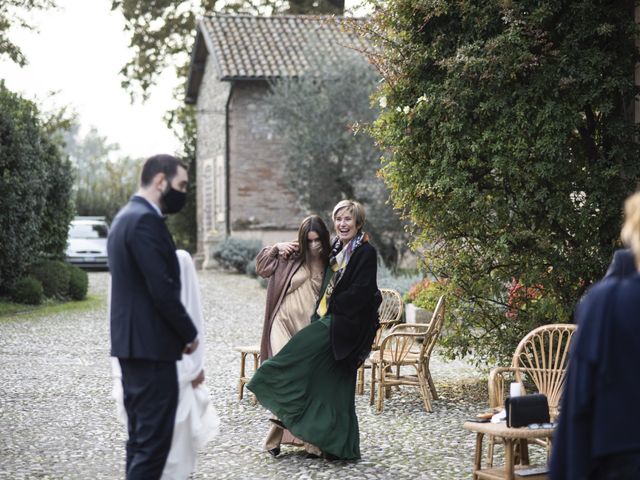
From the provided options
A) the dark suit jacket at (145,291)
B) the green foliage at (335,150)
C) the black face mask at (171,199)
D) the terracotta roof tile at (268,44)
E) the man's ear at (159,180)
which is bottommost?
the dark suit jacket at (145,291)

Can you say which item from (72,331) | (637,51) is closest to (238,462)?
(637,51)

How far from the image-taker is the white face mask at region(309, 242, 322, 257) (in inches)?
293

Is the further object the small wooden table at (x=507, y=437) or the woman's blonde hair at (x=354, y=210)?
the woman's blonde hair at (x=354, y=210)

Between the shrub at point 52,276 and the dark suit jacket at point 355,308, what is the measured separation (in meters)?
13.6

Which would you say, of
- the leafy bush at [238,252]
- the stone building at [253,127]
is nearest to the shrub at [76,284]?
the leafy bush at [238,252]

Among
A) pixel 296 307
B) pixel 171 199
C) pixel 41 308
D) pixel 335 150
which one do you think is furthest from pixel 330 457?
pixel 335 150

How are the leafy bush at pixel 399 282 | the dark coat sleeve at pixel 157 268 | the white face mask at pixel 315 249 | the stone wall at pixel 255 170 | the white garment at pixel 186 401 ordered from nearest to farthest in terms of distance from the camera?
1. the dark coat sleeve at pixel 157 268
2. the white garment at pixel 186 401
3. the white face mask at pixel 315 249
4. the leafy bush at pixel 399 282
5. the stone wall at pixel 255 170

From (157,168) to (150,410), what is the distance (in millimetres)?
1123

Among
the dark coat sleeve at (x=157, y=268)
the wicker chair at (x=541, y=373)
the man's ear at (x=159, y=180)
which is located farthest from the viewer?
the wicker chair at (x=541, y=373)

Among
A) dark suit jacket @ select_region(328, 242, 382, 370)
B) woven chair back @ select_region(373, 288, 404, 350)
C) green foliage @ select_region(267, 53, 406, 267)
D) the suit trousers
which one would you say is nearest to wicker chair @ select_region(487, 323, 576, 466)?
dark suit jacket @ select_region(328, 242, 382, 370)

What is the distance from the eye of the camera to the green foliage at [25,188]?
17.2m

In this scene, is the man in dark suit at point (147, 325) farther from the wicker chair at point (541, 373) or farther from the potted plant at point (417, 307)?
the potted plant at point (417, 307)

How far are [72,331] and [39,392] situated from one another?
18.2ft

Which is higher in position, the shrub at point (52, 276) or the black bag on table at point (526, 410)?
the black bag on table at point (526, 410)
